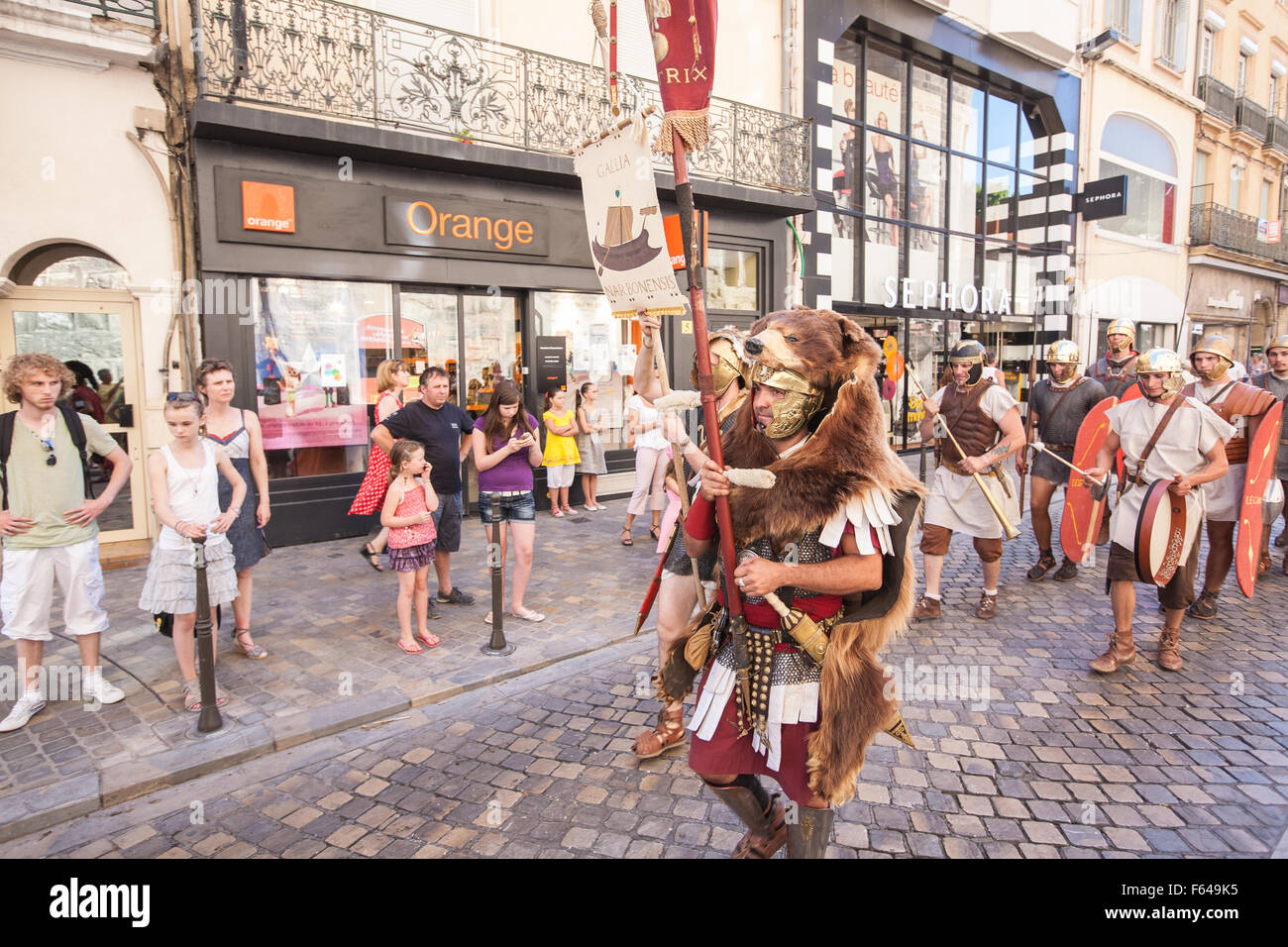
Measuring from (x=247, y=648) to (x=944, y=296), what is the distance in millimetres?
15697

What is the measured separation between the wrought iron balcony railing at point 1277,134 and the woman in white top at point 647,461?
29.1 metres

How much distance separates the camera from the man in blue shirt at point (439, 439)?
232 inches

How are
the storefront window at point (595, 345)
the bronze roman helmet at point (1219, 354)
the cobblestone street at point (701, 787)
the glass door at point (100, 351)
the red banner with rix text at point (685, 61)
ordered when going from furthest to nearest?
the storefront window at point (595, 345), the glass door at point (100, 351), the bronze roman helmet at point (1219, 354), the cobblestone street at point (701, 787), the red banner with rix text at point (685, 61)

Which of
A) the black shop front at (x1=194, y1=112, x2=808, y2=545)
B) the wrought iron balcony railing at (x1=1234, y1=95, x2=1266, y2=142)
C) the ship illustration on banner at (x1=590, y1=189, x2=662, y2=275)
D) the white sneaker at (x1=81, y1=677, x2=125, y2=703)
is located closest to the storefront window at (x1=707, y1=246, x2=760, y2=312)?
the black shop front at (x1=194, y1=112, x2=808, y2=545)

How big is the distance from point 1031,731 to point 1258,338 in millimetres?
30384

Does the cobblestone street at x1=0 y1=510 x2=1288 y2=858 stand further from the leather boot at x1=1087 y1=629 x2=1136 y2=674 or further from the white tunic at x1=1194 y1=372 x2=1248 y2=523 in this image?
the white tunic at x1=1194 y1=372 x2=1248 y2=523

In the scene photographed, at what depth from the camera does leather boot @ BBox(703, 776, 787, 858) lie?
252 cm

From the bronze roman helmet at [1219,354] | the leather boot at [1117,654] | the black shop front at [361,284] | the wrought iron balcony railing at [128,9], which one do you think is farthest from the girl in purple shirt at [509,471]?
the wrought iron balcony railing at [128,9]

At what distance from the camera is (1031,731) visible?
4.11 m

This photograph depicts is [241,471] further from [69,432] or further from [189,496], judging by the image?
[69,432]

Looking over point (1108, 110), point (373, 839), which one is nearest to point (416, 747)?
point (373, 839)

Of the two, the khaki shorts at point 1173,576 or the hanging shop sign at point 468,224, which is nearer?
the khaki shorts at point 1173,576

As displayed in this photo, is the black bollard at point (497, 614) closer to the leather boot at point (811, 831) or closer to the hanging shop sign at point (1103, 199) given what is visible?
the leather boot at point (811, 831)

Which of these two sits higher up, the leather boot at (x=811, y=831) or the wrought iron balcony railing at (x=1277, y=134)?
the wrought iron balcony railing at (x=1277, y=134)
